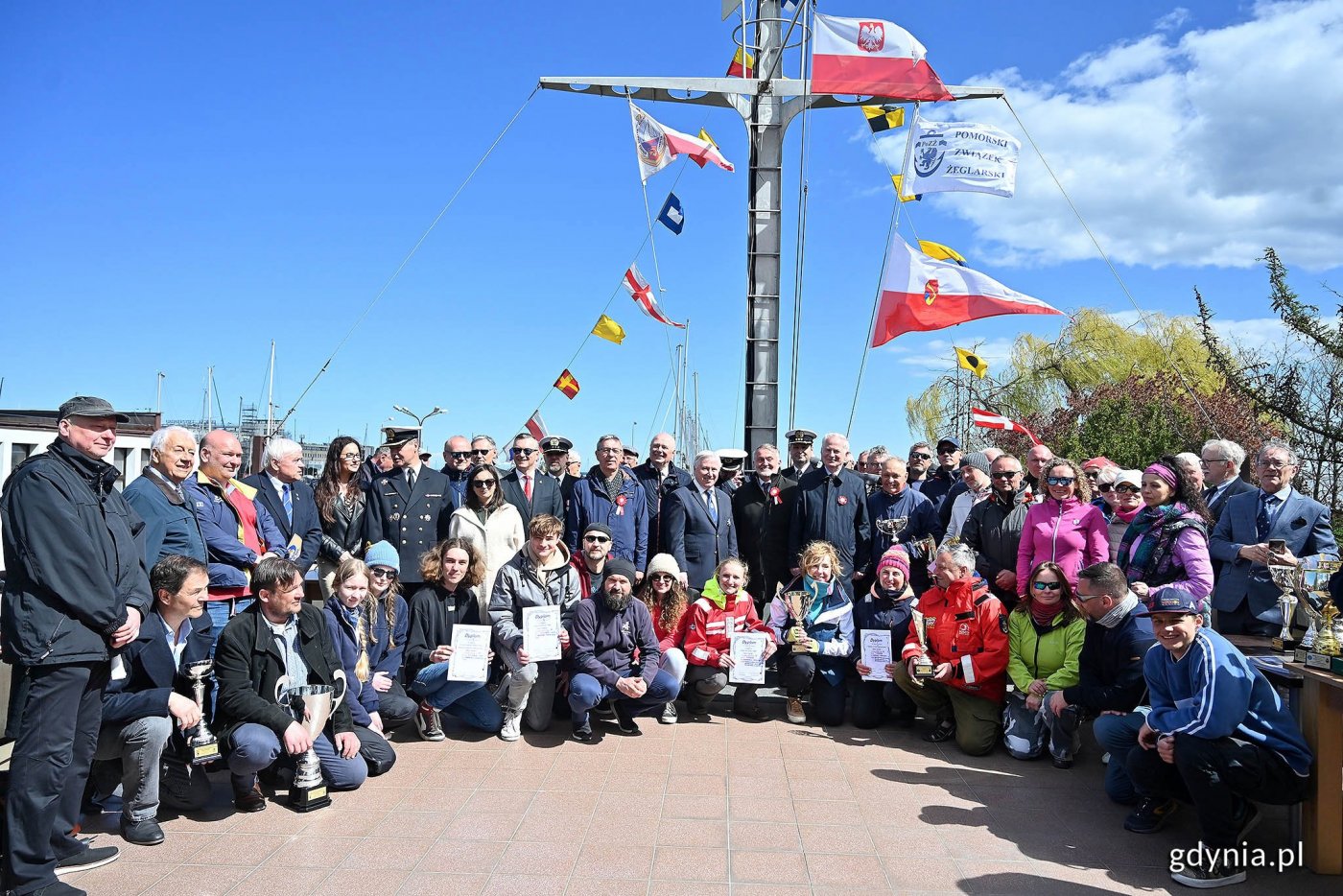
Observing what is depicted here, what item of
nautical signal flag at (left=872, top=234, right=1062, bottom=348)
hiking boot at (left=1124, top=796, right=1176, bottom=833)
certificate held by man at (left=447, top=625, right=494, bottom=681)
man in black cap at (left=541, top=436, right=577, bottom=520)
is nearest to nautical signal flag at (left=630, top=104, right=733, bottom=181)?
nautical signal flag at (left=872, top=234, right=1062, bottom=348)

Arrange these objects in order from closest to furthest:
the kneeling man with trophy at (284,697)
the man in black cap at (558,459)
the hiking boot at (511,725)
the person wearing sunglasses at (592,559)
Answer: the kneeling man with trophy at (284,697), the hiking boot at (511,725), the person wearing sunglasses at (592,559), the man in black cap at (558,459)

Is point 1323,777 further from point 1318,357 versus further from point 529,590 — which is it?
point 1318,357

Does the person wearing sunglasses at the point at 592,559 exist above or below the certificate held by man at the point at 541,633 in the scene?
above

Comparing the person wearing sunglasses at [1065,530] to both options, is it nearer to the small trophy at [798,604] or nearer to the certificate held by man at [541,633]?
the small trophy at [798,604]

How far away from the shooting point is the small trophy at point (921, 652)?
19.2 feet

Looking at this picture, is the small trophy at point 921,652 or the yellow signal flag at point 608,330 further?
the yellow signal flag at point 608,330

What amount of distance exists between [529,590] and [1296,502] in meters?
4.85

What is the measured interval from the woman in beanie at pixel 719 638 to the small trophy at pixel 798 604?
0.22m

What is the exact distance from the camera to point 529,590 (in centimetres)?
604

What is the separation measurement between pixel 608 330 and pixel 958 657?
6442mm

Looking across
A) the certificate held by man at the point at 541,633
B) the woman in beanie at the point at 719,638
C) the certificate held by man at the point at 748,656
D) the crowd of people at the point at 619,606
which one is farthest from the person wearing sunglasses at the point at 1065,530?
the certificate held by man at the point at 541,633

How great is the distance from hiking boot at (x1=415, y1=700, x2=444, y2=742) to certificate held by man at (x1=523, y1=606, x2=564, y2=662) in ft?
2.30

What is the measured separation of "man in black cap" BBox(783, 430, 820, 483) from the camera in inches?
299

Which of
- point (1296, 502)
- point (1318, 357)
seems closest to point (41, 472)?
point (1296, 502)
